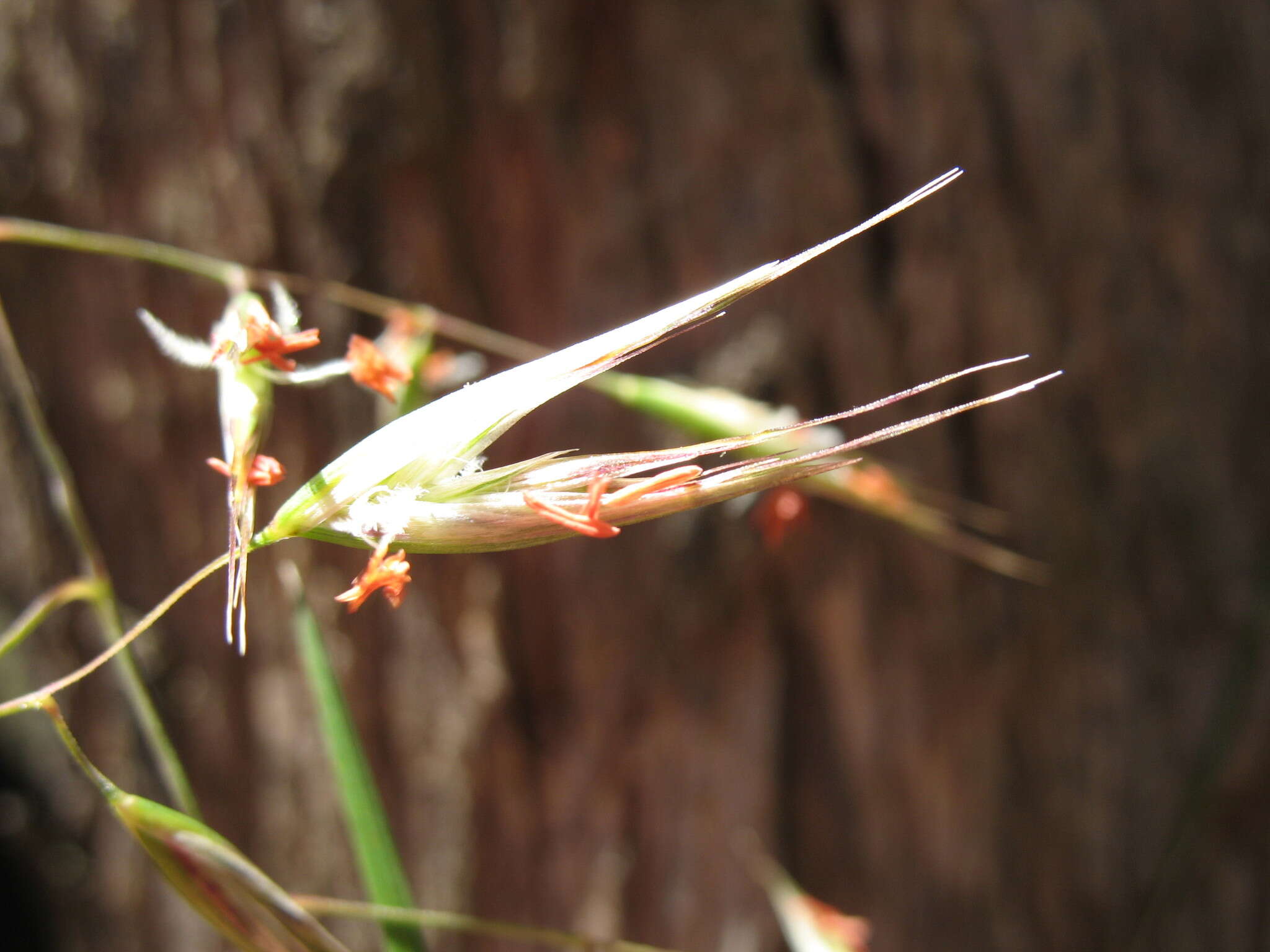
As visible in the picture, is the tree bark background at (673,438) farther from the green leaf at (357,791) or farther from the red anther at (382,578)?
the red anther at (382,578)

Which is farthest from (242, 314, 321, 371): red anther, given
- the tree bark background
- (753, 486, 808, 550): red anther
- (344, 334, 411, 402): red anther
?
the tree bark background

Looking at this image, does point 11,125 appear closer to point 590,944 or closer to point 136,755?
point 136,755

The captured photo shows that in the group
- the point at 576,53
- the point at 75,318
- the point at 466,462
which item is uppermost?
the point at 576,53

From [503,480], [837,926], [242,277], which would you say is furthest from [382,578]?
[837,926]

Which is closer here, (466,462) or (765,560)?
(466,462)

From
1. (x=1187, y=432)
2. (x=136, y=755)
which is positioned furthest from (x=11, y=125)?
(x=1187, y=432)

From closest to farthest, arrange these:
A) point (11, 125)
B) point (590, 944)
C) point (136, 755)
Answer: point (590, 944) < point (11, 125) < point (136, 755)

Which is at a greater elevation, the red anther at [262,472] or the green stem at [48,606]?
the red anther at [262,472]

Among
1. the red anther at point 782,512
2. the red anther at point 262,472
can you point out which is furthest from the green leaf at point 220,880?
the red anther at point 782,512
